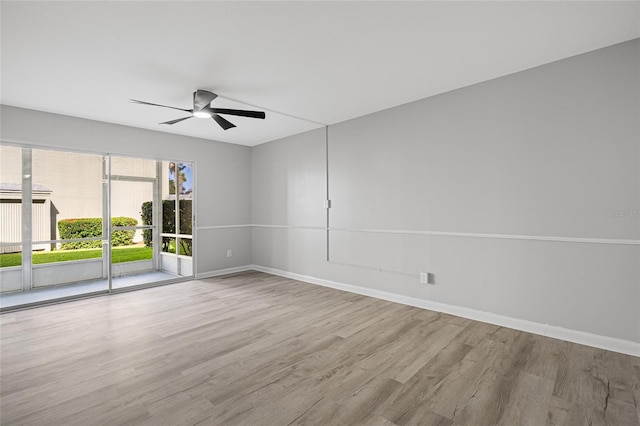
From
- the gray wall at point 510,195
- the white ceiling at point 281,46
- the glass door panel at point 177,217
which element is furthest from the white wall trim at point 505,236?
the glass door panel at point 177,217

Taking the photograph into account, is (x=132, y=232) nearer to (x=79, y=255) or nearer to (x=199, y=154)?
(x=79, y=255)

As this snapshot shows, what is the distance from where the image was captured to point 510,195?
3.25 m

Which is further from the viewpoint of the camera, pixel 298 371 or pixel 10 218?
pixel 10 218

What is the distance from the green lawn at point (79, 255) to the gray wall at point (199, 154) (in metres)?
0.95

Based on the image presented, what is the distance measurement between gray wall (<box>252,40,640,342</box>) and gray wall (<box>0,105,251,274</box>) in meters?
2.30

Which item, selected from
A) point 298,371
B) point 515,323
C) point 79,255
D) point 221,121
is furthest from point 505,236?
point 79,255

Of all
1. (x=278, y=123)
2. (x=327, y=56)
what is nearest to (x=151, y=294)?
(x=278, y=123)

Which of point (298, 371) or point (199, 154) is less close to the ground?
point (199, 154)

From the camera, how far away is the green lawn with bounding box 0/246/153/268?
4051mm

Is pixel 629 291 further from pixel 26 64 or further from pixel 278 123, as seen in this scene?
pixel 26 64

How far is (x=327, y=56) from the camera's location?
2.83 meters

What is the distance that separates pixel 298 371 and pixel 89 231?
408cm

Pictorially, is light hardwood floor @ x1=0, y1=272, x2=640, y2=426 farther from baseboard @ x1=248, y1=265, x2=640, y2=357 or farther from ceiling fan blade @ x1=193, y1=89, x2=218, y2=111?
ceiling fan blade @ x1=193, y1=89, x2=218, y2=111

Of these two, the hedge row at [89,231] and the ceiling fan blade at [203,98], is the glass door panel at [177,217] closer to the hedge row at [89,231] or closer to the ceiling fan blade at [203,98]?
the hedge row at [89,231]
